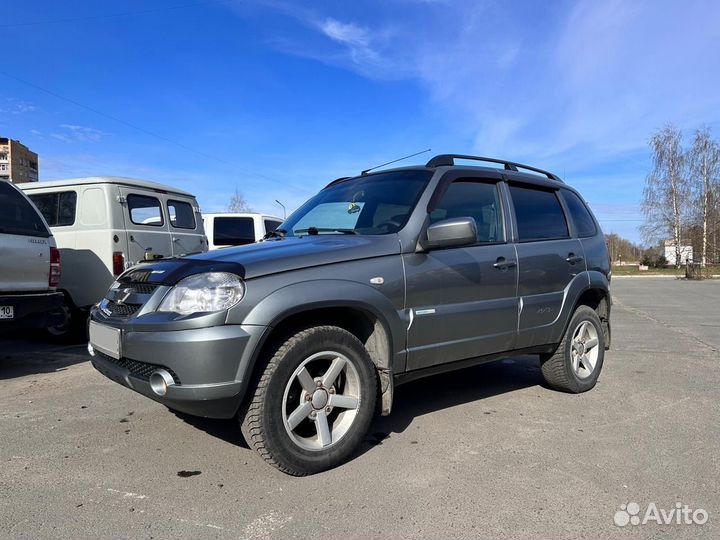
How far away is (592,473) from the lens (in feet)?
10.1

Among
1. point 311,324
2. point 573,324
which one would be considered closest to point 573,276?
point 573,324

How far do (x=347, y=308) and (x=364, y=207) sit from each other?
1.06 meters

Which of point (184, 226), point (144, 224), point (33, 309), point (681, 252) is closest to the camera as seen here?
point (33, 309)

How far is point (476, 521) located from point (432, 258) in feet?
5.36

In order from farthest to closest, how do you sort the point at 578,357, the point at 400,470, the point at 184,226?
1. the point at 184,226
2. the point at 578,357
3. the point at 400,470

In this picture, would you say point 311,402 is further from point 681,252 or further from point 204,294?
point 681,252

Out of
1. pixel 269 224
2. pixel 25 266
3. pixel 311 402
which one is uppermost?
pixel 269 224

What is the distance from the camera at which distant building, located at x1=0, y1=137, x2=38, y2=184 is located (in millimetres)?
49375

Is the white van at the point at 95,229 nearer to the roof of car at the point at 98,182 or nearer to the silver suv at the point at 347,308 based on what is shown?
the roof of car at the point at 98,182

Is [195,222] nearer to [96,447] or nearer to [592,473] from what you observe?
[96,447]

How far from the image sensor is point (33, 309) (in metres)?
5.44

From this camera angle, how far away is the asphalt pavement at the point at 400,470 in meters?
2.49

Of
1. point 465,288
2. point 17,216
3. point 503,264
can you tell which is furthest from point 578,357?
point 17,216

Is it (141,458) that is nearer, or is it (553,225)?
(141,458)
